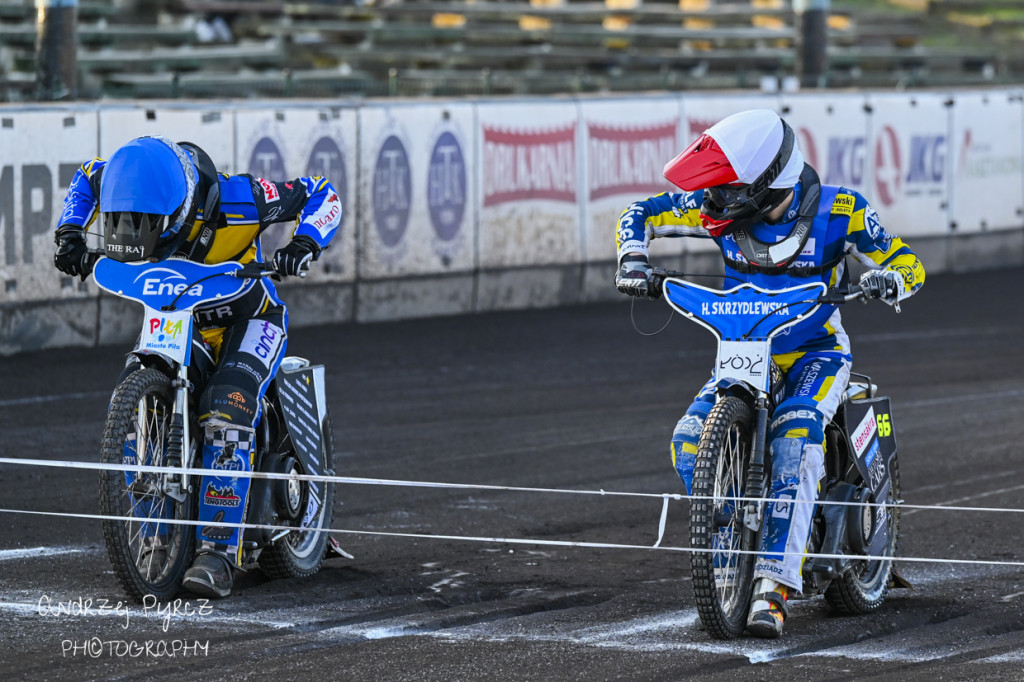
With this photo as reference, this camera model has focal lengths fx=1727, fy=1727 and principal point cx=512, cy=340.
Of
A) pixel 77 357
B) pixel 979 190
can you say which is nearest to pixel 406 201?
pixel 77 357

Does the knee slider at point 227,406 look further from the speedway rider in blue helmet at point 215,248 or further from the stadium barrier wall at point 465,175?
the stadium barrier wall at point 465,175

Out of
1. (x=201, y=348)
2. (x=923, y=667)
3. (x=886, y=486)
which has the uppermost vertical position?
(x=201, y=348)

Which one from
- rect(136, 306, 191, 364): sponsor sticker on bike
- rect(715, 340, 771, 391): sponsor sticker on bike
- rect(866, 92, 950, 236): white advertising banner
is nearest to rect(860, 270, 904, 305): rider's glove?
rect(715, 340, 771, 391): sponsor sticker on bike

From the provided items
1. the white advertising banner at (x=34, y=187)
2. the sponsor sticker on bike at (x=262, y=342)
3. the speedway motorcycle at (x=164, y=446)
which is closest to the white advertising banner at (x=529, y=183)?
the white advertising banner at (x=34, y=187)

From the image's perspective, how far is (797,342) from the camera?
661 cm

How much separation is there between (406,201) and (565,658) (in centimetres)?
975

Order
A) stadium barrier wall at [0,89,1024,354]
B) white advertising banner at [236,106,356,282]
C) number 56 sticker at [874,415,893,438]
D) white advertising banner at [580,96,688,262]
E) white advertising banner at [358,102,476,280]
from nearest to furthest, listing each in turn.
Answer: number 56 sticker at [874,415,893,438] < stadium barrier wall at [0,89,1024,354] < white advertising banner at [236,106,356,282] < white advertising banner at [358,102,476,280] < white advertising banner at [580,96,688,262]

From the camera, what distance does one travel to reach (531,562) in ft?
24.5

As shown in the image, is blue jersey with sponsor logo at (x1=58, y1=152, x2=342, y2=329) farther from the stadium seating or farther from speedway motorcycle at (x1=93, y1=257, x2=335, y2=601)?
the stadium seating

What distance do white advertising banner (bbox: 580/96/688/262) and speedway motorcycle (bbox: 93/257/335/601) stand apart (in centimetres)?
1006

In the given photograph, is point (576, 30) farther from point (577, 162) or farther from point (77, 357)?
point (77, 357)

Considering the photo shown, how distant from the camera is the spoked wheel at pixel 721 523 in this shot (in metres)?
5.93

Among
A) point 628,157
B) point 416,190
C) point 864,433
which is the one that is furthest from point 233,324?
point 628,157

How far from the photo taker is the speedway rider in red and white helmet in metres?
6.26
